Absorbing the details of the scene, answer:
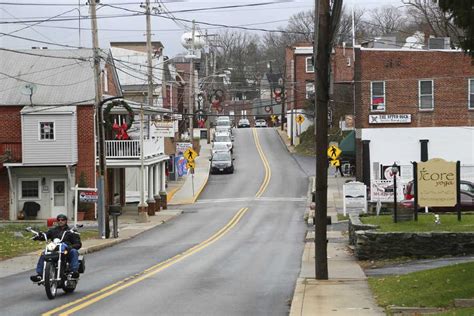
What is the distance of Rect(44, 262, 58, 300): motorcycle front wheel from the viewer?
14562 millimetres

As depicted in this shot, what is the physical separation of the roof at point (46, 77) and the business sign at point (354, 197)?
15.2 meters

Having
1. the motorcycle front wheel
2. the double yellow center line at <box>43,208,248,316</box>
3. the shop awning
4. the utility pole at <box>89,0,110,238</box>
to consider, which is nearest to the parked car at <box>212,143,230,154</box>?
the shop awning

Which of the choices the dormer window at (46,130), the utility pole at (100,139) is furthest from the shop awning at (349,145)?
the utility pole at (100,139)

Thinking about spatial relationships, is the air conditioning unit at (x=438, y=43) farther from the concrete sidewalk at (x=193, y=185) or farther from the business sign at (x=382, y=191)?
the concrete sidewalk at (x=193, y=185)

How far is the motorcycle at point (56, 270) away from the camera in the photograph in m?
14.7

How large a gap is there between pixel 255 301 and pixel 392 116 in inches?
1330

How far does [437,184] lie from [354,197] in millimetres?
14483

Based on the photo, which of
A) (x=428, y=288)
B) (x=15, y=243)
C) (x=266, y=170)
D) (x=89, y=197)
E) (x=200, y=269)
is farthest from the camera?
(x=266, y=170)

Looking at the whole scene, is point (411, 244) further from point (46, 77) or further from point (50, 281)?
point (46, 77)

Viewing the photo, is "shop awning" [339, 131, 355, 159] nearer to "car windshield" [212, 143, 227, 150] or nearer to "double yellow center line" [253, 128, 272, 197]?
"double yellow center line" [253, 128, 272, 197]

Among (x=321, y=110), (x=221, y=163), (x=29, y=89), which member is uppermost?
(x=29, y=89)

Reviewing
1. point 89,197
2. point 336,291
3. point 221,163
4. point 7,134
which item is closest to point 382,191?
point 89,197

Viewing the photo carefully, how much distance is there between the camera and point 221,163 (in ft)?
220

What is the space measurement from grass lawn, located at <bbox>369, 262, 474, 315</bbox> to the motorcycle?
584cm
